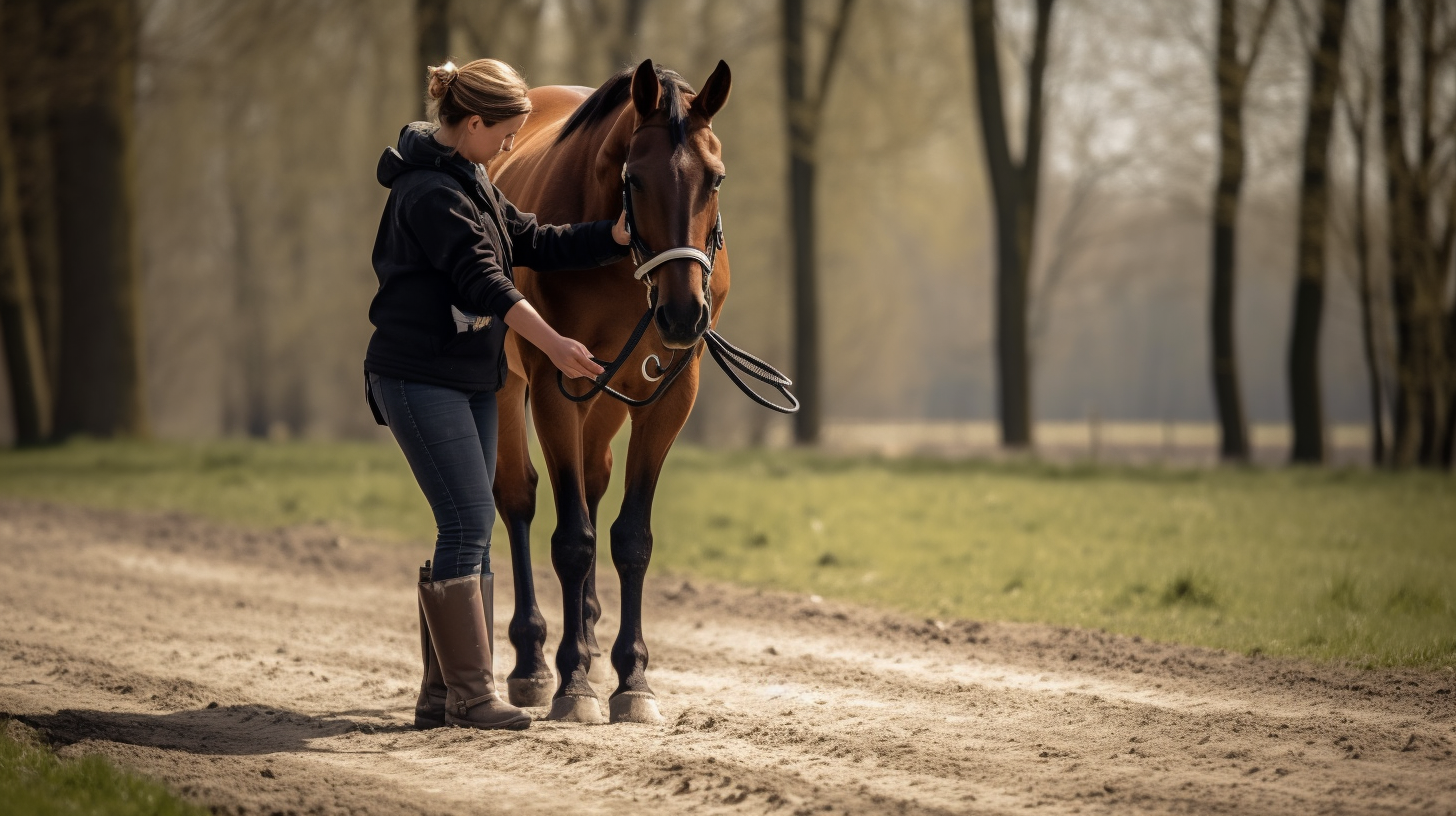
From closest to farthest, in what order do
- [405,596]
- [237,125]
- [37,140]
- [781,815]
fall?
[781,815]
[405,596]
[37,140]
[237,125]

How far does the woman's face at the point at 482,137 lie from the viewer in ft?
15.3

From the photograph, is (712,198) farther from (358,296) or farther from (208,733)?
(358,296)

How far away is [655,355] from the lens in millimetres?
5215

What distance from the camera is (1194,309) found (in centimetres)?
6938

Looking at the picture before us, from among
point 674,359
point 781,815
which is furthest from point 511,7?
point 781,815

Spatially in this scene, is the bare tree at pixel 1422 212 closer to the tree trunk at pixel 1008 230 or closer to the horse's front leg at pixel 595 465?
the tree trunk at pixel 1008 230

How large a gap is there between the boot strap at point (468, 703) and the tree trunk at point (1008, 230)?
50.7 ft

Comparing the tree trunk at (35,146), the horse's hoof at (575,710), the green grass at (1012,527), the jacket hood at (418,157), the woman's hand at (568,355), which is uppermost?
the tree trunk at (35,146)

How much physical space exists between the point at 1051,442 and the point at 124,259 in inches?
1341

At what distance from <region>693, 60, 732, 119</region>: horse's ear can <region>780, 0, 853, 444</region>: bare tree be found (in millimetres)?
16461

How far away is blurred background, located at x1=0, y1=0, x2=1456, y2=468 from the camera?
56.0ft

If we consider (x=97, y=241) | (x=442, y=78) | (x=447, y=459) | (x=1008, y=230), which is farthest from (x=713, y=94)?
(x=97, y=241)

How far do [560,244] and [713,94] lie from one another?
2.51 feet

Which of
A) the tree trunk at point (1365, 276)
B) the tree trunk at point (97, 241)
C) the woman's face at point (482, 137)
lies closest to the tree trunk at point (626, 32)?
the tree trunk at point (97, 241)
